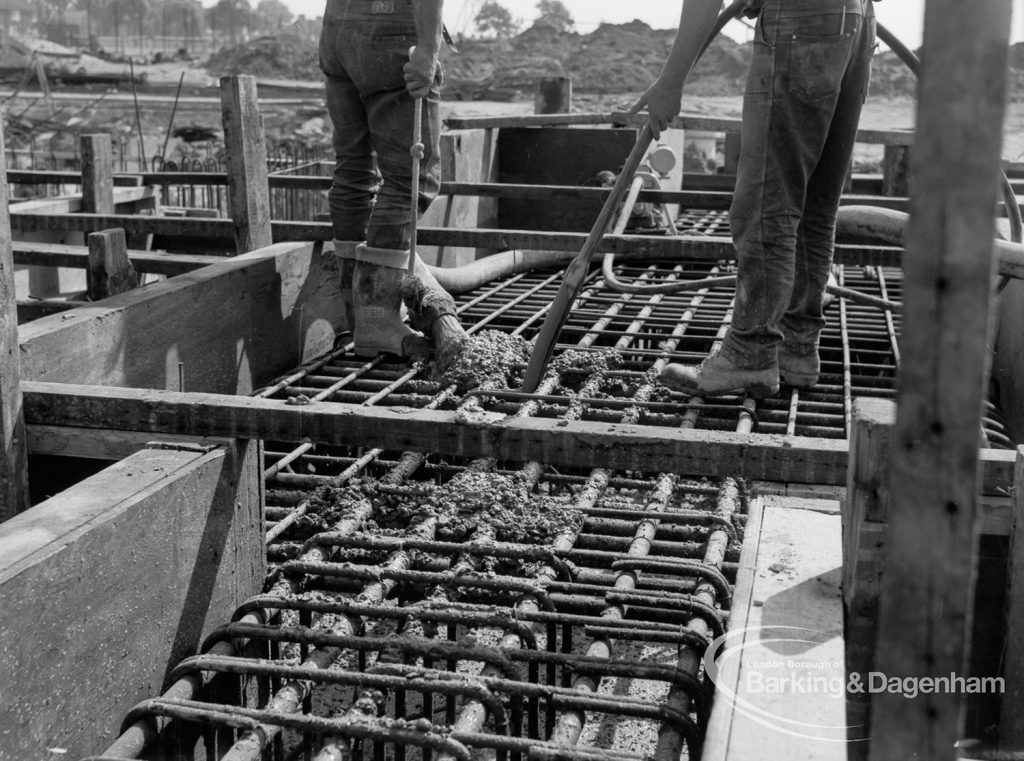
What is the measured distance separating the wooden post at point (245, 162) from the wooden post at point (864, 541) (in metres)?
3.79

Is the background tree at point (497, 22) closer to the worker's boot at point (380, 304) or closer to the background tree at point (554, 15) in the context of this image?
the background tree at point (554, 15)

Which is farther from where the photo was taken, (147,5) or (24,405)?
(147,5)

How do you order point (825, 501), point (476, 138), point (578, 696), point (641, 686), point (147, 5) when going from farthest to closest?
1. point (147, 5)
2. point (476, 138)
3. point (641, 686)
4. point (825, 501)
5. point (578, 696)

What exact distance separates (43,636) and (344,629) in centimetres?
67

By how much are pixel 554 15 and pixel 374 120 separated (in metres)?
70.4

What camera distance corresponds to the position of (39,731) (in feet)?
7.82

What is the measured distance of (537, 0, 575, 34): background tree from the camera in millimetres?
62844

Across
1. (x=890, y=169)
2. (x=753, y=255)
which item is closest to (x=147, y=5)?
(x=890, y=169)

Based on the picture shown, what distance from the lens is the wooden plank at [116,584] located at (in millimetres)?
2367

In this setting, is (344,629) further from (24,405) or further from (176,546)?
(24,405)

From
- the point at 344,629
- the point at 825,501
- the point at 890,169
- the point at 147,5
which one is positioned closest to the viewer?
the point at 344,629

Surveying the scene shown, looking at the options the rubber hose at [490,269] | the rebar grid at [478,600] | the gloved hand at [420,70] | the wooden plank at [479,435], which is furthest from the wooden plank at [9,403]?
the rubber hose at [490,269]

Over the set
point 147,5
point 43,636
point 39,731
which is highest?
point 147,5

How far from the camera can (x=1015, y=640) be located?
2561mm
